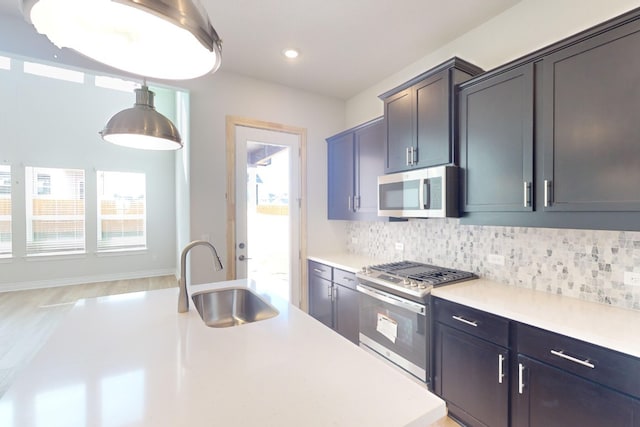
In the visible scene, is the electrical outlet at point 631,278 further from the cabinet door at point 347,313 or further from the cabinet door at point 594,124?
the cabinet door at point 347,313

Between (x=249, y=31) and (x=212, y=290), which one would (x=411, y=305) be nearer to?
(x=212, y=290)

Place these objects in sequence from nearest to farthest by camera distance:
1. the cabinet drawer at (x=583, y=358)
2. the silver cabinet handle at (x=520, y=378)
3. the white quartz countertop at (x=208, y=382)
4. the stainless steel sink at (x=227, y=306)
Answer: the white quartz countertop at (x=208, y=382) < the cabinet drawer at (x=583, y=358) < the silver cabinet handle at (x=520, y=378) < the stainless steel sink at (x=227, y=306)

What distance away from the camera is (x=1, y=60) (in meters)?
5.04

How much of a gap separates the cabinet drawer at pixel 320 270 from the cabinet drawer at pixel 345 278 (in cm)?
9

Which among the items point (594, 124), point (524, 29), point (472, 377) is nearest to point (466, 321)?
point (472, 377)

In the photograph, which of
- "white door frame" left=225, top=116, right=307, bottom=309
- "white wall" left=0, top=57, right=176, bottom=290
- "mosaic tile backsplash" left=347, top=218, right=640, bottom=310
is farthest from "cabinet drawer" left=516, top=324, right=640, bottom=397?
"white wall" left=0, top=57, right=176, bottom=290

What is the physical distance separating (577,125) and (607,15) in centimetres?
75

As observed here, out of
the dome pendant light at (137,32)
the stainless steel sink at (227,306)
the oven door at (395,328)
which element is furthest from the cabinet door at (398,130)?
the dome pendant light at (137,32)

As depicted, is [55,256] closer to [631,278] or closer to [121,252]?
[121,252]

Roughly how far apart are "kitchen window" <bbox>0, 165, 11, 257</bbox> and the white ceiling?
450 cm

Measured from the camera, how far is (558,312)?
4.89ft

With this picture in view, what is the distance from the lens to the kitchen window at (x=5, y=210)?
5.08 metres

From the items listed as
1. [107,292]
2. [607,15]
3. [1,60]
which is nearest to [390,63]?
[607,15]

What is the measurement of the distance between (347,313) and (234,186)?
1.75 metres
